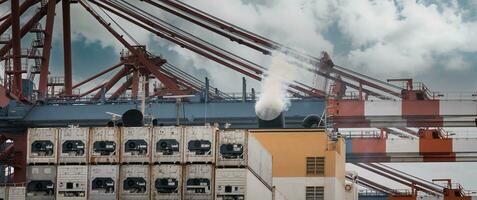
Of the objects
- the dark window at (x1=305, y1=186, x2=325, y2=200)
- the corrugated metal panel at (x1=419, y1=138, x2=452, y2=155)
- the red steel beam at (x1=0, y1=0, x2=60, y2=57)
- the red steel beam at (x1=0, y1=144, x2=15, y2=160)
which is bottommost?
the dark window at (x1=305, y1=186, x2=325, y2=200)

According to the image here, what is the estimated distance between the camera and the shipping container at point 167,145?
37.3 m

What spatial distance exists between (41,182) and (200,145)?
6317 millimetres

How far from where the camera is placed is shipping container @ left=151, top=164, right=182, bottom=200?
36.9 meters

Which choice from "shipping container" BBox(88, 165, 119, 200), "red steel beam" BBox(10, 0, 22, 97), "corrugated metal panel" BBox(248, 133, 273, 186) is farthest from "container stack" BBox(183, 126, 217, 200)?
"red steel beam" BBox(10, 0, 22, 97)

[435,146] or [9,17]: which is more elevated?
[9,17]

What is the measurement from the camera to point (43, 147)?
126 feet

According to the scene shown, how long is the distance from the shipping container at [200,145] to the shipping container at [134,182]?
1.69m

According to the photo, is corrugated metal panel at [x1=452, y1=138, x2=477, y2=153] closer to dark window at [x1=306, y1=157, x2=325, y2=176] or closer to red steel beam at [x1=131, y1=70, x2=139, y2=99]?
dark window at [x1=306, y1=157, x2=325, y2=176]

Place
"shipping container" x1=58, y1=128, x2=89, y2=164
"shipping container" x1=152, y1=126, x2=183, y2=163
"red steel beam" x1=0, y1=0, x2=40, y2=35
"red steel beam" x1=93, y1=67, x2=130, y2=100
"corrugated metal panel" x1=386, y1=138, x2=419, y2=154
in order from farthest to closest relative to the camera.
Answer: "red steel beam" x1=93, y1=67, x2=130, y2=100, "red steel beam" x1=0, y1=0, x2=40, y2=35, "corrugated metal panel" x1=386, y1=138, x2=419, y2=154, "shipping container" x1=58, y1=128, x2=89, y2=164, "shipping container" x1=152, y1=126, x2=183, y2=163

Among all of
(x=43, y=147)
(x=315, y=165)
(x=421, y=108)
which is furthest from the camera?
(x=421, y=108)

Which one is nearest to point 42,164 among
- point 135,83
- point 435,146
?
point 435,146

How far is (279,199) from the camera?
47.2 meters

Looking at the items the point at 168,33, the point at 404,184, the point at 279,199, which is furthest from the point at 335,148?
the point at 404,184

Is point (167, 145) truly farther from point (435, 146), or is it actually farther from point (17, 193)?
point (435, 146)
